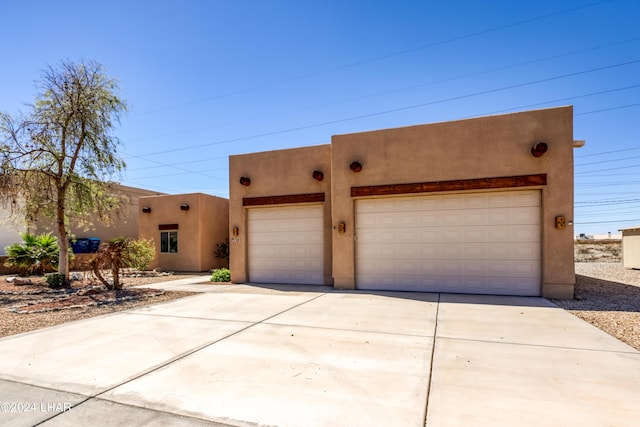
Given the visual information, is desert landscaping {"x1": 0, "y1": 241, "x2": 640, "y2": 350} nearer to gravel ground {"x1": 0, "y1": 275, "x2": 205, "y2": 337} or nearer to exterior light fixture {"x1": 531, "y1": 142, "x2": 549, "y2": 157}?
gravel ground {"x1": 0, "y1": 275, "x2": 205, "y2": 337}

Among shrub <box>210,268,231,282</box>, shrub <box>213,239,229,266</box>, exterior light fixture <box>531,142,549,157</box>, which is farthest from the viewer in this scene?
shrub <box>213,239,229,266</box>

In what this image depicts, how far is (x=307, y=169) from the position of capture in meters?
10.9

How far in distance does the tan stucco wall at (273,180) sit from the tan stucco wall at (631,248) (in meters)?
14.9

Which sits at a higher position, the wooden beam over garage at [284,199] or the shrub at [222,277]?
the wooden beam over garage at [284,199]

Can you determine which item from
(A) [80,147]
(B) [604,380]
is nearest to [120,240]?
(A) [80,147]

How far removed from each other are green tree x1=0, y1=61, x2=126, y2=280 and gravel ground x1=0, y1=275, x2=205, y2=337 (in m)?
2.61

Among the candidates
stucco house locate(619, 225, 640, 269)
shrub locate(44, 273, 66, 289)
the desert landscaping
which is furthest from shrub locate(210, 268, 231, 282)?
stucco house locate(619, 225, 640, 269)

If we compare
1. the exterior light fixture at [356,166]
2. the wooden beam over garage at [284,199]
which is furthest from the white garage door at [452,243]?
the wooden beam over garage at [284,199]

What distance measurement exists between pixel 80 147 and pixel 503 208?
12.8 meters

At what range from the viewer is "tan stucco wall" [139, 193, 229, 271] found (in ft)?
52.7

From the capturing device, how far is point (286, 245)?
11141 mm

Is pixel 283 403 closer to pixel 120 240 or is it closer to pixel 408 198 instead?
pixel 408 198

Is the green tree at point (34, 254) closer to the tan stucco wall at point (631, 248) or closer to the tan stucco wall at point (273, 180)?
the tan stucco wall at point (273, 180)

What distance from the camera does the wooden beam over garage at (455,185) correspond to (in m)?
8.20
